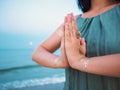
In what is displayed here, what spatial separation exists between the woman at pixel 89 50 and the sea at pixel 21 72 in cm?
188

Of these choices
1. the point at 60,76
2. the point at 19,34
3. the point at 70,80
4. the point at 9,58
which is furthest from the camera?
the point at 60,76

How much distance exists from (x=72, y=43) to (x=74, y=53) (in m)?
0.04

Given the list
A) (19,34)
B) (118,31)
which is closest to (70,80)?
(118,31)

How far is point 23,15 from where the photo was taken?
2.81 meters

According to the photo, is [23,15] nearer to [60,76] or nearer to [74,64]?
[60,76]

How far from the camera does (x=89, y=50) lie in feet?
2.92

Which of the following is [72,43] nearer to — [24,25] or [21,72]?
[24,25]

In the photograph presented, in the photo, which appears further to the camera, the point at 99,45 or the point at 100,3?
the point at 100,3

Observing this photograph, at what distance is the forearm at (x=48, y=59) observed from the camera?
87 centimetres

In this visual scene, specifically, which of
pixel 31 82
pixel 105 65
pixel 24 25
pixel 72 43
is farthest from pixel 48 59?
pixel 31 82

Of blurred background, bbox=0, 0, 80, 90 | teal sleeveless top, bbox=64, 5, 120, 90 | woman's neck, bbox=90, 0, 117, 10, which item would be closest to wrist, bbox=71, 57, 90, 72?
teal sleeveless top, bbox=64, 5, 120, 90

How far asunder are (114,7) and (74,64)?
295 millimetres

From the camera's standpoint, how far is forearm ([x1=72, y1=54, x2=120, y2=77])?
2.34 ft

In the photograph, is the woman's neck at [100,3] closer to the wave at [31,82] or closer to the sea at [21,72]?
the sea at [21,72]
